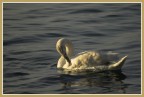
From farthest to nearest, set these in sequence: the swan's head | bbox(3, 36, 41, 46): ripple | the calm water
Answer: bbox(3, 36, 41, 46): ripple → the swan's head → the calm water

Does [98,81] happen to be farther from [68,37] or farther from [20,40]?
[20,40]

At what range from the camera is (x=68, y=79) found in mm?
13469

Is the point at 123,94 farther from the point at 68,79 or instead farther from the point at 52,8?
the point at 52,8

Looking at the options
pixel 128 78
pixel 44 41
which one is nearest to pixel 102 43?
pixel 44 41

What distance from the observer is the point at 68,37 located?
18.3 meters

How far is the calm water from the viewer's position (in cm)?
1289

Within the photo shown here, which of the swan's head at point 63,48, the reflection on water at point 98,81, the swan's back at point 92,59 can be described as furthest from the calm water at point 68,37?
the swan's head at point 63,48

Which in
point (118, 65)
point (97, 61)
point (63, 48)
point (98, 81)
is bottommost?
point (98, 81)

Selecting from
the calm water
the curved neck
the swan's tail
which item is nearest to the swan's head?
the curved neck

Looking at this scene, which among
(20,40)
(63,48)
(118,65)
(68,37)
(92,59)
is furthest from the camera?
(68,37)

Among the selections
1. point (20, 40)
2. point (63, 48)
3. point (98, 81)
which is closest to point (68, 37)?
point (20, 40)

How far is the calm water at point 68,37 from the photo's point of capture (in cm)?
1289

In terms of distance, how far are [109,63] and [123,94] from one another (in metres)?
2.22

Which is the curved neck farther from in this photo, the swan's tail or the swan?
the swan's tail
